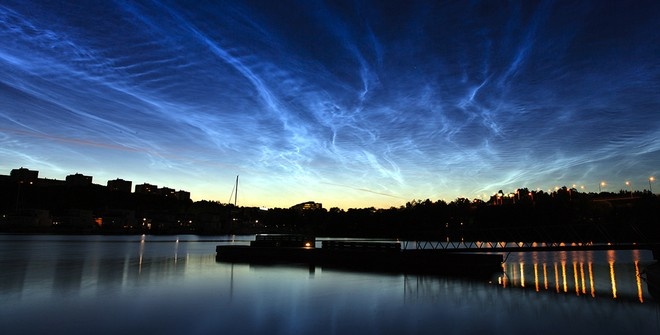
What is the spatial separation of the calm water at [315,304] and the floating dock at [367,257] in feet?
11.8

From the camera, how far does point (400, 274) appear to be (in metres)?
36.8

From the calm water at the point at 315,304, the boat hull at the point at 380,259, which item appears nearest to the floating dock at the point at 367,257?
the boat hull at the point at 380,259

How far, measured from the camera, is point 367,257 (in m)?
42.4

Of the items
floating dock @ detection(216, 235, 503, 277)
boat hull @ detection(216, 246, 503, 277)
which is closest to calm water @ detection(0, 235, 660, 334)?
boat hull @ detection(216, 246, 503, 277)

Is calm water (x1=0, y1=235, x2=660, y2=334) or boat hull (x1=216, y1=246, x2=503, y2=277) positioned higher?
boat hull (x1=216, y1=246, x2=503, y2=277)

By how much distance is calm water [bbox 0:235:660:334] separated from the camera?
16.5 m

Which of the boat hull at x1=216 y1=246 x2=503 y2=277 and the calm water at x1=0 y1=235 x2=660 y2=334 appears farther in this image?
the boat hull at x1=216 y1=246 x2=503 y2=277

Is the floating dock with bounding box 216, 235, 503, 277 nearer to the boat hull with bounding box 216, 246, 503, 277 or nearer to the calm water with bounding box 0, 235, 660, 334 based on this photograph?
the boat hull with bounding box 216, 246, 503, 277

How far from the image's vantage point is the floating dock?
37969mm

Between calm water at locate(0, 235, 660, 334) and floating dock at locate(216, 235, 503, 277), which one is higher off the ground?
floating dock at locate(216, 235, 503, 277)

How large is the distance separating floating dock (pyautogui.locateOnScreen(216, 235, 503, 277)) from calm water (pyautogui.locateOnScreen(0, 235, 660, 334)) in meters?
3.58

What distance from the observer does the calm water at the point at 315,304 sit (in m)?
16.5

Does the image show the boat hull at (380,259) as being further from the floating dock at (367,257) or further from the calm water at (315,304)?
the calm water at (315,304)

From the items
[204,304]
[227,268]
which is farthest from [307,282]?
[227,268]
